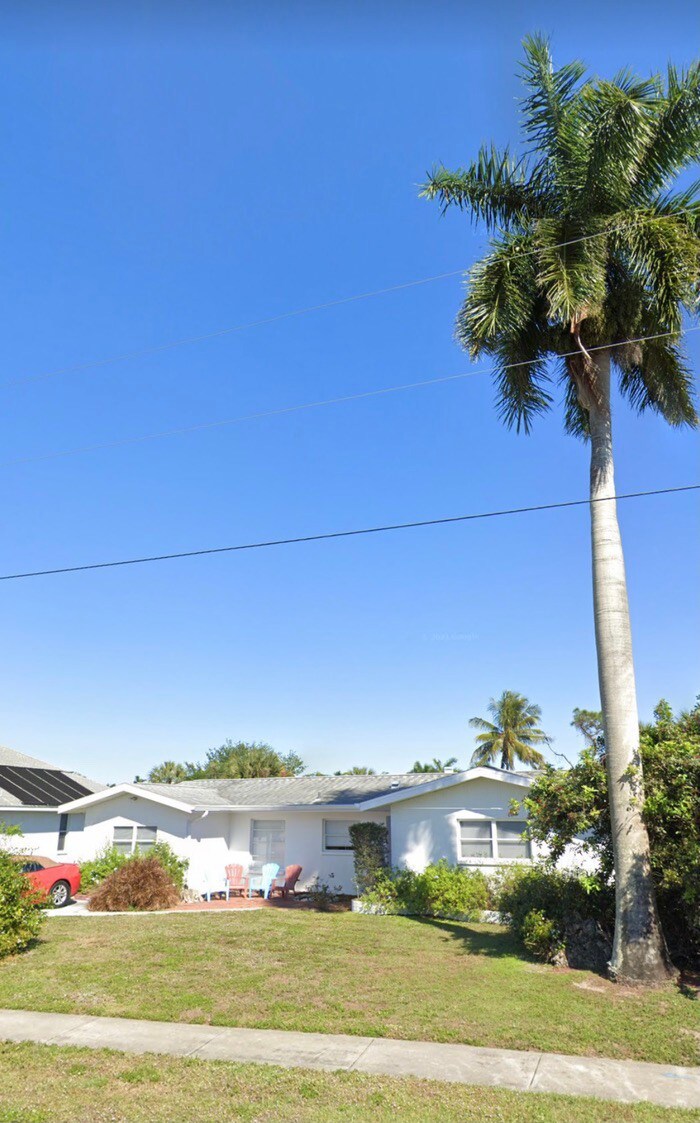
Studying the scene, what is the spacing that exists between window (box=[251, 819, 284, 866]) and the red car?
20.2 ft

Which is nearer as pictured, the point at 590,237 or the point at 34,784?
the point at 590,237

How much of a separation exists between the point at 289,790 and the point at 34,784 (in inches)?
402

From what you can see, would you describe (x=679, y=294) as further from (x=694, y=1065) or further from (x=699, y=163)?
(x=694, y=1065)

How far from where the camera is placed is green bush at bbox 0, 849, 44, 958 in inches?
500

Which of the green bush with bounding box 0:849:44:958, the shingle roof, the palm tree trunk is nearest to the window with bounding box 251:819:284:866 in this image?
the shingle roof

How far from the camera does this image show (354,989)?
1055 centimetres

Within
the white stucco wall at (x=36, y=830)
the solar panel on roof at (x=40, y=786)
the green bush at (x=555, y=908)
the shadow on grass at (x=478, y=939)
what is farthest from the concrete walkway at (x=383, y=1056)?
the solar panel on roof at (x=40, y=786)

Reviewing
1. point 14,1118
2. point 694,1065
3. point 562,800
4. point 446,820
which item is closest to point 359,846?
point 446,820

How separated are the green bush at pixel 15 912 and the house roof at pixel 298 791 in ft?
30.7

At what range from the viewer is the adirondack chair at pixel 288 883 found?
2241 cm

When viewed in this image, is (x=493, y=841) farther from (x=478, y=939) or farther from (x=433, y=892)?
(x=478, y=939)

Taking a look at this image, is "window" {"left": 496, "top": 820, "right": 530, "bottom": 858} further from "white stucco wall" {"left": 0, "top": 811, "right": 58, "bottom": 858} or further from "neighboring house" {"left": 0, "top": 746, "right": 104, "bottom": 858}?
"white stucco wall" {"left": 0, "top": 811, "right": 58, "bottom": 858}

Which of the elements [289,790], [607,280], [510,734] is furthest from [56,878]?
[510,734]

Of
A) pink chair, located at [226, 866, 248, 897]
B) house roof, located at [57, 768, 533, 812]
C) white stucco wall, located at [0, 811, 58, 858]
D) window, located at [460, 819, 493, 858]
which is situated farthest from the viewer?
white stucco wall, located at [0, 811, 58, 858]
